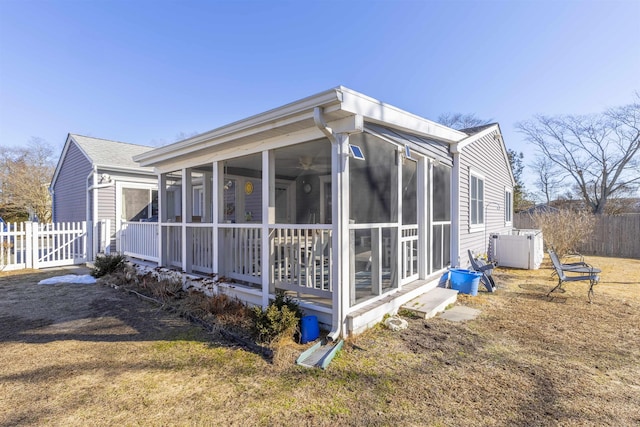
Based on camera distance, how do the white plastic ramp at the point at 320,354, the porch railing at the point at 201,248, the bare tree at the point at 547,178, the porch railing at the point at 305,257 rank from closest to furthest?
1. the white plastic ramp at the point at 320,354
2. the porch railing at the point at 305,257
3. the porch railing at the point at 201,248
4. the bare tree at the point at 547,178

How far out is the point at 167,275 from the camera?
19.2ft

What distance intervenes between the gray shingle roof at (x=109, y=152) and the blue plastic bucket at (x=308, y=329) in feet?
27.6

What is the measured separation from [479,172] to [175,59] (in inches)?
450

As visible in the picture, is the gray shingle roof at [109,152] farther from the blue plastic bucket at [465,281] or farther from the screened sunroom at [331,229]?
the blue plastic bucket at [465,281]

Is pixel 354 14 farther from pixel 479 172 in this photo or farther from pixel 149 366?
pixel 149 366

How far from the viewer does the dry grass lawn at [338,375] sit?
2.25 metres

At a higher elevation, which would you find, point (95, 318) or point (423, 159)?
point (423, 159)

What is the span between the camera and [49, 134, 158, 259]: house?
917cm

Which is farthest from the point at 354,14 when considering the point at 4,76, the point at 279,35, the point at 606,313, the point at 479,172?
the point at 4,76

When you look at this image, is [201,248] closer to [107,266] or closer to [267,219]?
[267,219]

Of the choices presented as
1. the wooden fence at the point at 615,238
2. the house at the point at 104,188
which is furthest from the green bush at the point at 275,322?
the wooden fence at the point at 615,238

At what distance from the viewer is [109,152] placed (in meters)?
10.3

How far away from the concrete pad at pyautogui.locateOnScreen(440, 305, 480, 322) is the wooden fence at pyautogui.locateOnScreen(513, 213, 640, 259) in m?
11.3

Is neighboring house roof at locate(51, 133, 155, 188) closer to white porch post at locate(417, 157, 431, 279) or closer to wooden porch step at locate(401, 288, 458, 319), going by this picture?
white porch post at locate(417, 157, 431, 279)
